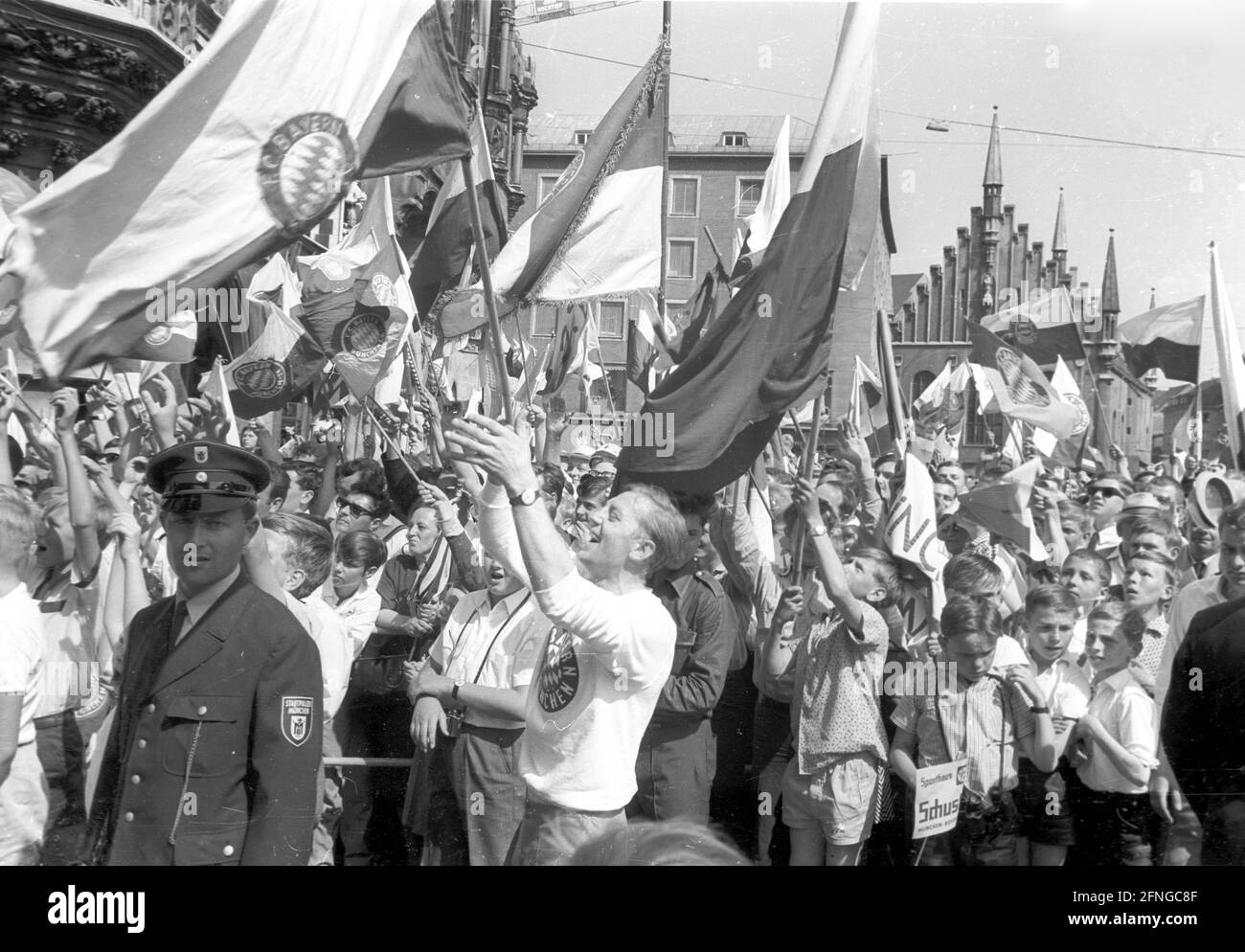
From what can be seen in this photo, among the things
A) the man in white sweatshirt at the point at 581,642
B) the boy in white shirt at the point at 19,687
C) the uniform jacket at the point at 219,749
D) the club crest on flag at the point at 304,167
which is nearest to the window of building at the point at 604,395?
the club crest on flag at the point at 304,167

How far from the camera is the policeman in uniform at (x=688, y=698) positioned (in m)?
4.34

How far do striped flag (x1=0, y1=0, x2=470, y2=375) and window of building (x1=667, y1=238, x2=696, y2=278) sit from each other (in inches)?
46.1

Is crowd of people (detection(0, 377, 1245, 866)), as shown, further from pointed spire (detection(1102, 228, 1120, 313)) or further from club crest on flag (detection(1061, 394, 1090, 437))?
pointed spire (detection(1102, 228, 1120, 313))

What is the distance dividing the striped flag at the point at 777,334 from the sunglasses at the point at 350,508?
151 cm

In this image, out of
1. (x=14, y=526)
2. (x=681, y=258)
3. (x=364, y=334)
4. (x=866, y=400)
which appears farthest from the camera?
(x=866, y=400)

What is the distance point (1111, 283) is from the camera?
4902 mm

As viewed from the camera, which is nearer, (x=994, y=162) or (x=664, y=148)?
(x=994, y=162)

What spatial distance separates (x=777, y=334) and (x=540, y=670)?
4.90 ft

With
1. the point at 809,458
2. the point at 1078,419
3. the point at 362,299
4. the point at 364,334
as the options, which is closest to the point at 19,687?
the point at 364,334

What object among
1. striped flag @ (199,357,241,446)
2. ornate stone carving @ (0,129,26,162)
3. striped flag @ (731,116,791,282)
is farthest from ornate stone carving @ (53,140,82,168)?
striped flag @ (731,116,791,282)

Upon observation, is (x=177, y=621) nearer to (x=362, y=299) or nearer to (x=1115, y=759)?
(x=362, y=299)

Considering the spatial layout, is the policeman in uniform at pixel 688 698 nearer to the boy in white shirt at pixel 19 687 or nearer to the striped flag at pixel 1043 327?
the striped flag at pixel 1043 327

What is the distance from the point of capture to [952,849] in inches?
173
